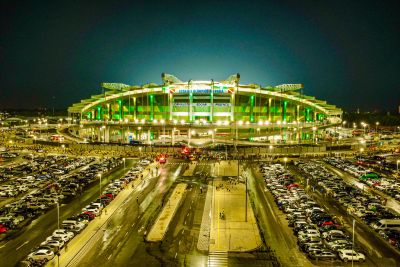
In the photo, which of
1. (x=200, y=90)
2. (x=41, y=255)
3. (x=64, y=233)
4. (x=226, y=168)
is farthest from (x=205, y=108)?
(x=41, y=255)

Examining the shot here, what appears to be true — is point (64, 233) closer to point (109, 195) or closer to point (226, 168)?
point (109, 195)

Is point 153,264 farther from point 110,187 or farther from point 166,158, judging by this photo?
point 166,158

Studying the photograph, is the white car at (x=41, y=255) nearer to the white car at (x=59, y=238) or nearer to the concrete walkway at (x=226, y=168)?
the white car at (x=59, y=238)

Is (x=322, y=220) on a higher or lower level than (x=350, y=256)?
higher

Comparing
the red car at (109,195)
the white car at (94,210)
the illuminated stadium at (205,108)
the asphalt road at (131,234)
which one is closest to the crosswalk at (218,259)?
the asphalt road at (131,234)

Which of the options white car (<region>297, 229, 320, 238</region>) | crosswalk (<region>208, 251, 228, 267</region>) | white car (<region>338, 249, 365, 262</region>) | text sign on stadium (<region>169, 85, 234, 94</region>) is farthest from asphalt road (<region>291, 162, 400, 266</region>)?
text sign on stadium (<region>169, 85, 234, 94</region>)

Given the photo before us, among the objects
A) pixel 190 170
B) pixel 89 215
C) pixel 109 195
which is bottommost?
pixel 89 215

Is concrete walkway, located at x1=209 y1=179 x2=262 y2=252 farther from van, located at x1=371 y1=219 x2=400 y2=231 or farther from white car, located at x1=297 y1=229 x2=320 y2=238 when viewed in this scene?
van, located at x1=371 y1=219 x2=400 y2=231
